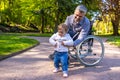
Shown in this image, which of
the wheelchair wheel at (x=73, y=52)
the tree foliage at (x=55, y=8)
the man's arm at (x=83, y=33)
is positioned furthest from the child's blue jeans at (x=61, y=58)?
the tree foliage at (x=55, y=8)

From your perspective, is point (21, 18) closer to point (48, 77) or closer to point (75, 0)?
point (75, 0)

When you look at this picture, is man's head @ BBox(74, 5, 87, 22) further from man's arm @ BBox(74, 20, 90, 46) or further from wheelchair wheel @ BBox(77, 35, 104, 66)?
wheelchair wheel @ BBox(77, 35, 104, 66)

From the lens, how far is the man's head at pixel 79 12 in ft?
23.5

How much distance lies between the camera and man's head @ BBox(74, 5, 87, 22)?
282 inches

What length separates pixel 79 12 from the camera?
7211 mm

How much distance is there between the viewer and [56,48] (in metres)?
6.82

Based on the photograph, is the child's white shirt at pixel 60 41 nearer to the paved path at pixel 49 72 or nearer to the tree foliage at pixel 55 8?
the paved path at pixel 49 72

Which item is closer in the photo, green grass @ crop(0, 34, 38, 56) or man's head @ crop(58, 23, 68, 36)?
man's head @ crop(58, 23, 68, 36)

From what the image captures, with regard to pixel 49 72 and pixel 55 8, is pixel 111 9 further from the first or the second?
pixel 49 72

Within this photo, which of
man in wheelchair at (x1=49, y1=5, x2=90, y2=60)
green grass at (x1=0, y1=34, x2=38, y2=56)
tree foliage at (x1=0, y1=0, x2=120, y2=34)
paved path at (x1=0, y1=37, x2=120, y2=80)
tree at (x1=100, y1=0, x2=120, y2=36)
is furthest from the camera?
tree at (x1=100, y1=0, x2=120, y2=36)

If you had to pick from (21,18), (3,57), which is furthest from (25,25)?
(3,57)

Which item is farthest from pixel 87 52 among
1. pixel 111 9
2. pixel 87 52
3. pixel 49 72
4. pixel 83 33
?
pixel 111 9

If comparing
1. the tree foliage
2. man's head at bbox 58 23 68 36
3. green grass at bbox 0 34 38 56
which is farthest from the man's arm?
the tree foliage

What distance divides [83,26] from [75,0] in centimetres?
2817
